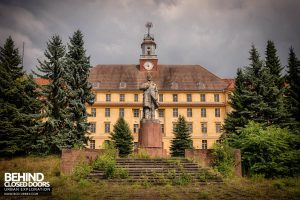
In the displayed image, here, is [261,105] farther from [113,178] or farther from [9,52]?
[9,52]

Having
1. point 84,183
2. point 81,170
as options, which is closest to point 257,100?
point 81,170

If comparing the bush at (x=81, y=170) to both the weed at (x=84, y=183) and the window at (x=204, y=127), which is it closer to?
the weed at (x=84, y=183)

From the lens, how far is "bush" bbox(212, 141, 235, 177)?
1840 centimetres

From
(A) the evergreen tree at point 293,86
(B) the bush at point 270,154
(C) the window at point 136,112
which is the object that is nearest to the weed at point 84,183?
(B) the bush at point 270,154

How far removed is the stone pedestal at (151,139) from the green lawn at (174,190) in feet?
19.4

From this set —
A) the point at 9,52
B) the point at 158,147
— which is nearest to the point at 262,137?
the point at 158,147

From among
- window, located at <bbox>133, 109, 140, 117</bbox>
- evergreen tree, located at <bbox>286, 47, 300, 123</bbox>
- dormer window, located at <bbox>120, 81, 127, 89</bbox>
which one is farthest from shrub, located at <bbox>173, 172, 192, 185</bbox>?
dormer window, located at <bbox>120, 81, 127, 89</bbox>

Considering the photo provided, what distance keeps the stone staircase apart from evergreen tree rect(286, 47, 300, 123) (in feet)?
50.9

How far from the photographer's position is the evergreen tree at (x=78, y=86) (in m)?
28.1

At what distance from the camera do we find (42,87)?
1064 inches

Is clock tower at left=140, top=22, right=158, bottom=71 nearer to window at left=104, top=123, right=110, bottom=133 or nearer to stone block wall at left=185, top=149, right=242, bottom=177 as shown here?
window at left=104, top=123, right=110, bottom=133

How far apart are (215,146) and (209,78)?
34.1m

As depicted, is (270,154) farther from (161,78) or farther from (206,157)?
(161,78)

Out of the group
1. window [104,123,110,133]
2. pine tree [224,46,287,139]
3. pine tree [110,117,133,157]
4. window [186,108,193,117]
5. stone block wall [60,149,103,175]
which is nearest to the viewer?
stone block wall [60,149,103,175]
